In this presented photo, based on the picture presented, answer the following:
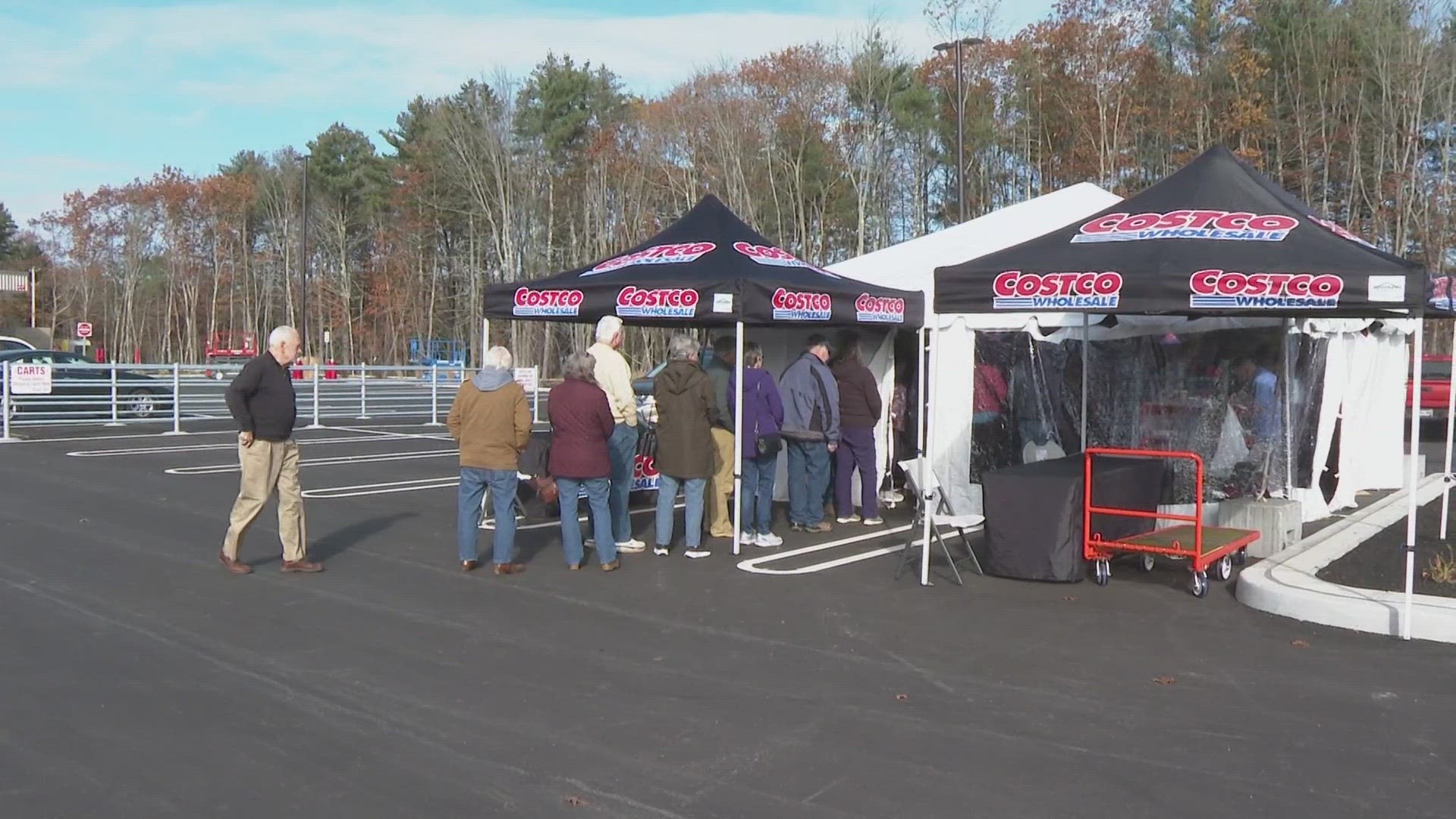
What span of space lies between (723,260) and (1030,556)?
3610 millimetres

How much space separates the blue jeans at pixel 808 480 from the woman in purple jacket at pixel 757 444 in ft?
1.30

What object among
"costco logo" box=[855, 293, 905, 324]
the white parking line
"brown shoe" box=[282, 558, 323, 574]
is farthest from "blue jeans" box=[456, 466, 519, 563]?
the white parking line

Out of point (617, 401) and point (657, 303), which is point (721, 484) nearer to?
point (617, 401)

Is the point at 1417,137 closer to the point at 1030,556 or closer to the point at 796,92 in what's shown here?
the point at 796,92

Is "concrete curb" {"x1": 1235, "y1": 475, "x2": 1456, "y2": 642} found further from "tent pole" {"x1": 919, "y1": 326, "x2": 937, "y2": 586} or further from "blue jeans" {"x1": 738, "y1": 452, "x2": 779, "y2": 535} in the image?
"blue jeans" {"x1": 738, "y1": 452, "x2": 779, "y2": 535}

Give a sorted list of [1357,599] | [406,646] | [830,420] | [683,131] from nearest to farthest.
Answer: [406,646], [1357,599], [830,420], [683,131]

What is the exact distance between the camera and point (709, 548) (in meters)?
10.1

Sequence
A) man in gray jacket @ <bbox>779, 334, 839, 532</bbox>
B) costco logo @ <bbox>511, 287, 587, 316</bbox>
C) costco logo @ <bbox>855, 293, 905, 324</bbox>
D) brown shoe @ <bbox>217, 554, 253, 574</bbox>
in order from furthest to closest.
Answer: costco logo @ <bbox>855, 293, 905, 324</bbox>, man in gray jacket @ <bbox>779, 334, 839, 532</bbox>, costco logo @ <bbox>511, 287, 587, 316</bbox>, brown shoe @ <bbox>217, 554, 253, 574</bbox>

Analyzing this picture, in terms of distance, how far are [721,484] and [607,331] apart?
1978 mm

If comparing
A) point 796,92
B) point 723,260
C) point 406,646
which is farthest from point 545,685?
point 796,92

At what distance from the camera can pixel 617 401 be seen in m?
9.41

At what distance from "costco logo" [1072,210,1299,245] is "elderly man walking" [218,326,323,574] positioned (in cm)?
597

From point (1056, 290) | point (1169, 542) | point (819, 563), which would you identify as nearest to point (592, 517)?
point (819, 563)

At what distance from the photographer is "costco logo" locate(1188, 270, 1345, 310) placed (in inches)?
290
